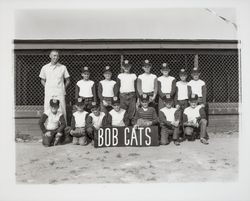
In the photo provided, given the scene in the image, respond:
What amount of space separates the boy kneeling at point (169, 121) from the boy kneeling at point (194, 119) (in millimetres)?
144

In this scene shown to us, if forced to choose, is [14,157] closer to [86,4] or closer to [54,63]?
[54,63]

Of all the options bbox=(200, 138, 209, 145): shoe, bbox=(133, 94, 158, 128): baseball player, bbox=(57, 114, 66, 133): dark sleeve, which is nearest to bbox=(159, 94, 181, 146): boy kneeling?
bbox=(133, 94, 158, 128): baseball player

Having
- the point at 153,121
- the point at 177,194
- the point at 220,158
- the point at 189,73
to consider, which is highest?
the point at 189,73

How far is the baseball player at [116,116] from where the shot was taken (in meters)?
6.21

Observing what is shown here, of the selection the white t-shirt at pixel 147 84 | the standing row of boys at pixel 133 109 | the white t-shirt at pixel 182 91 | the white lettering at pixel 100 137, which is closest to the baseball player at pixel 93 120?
the standing row of boys at pixel 133 109

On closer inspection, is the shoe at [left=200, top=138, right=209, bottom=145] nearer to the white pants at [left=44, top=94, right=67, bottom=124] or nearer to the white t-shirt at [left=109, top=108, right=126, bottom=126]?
the white t-shirt at [left=109, top=108, right=126, bottom=126]

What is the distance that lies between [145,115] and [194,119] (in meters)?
0.74

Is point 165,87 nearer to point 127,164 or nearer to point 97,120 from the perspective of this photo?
point 97,120

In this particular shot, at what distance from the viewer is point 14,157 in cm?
558

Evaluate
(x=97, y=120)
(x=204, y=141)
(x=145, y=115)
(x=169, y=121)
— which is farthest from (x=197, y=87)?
(x=97, y=120)

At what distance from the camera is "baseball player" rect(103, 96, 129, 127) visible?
6215mm

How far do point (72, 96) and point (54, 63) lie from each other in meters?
0.88

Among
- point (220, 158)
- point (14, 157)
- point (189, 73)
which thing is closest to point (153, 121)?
point (220, 158)

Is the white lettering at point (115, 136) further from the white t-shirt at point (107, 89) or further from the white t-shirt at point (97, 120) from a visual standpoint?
the white t-shirt at point (107, 89)
